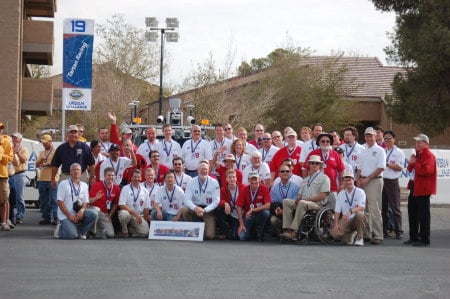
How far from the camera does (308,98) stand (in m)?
50.5

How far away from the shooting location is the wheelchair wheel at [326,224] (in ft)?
55.0

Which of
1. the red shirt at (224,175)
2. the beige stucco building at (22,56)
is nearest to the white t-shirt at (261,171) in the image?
the red shirt at (224,175)

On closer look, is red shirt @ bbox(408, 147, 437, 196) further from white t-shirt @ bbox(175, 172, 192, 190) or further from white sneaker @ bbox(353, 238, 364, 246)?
white t-shirt @ bbox(175, 172, 192, 190)

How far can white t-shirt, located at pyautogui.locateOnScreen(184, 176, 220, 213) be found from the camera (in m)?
17.6

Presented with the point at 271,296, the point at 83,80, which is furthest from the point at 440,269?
the point at 83,80

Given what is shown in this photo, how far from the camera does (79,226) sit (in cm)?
1711

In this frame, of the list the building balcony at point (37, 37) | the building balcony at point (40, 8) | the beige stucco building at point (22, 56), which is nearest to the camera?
the beige stucco building at point (22, 56)

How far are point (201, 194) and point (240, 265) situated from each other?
4470mm

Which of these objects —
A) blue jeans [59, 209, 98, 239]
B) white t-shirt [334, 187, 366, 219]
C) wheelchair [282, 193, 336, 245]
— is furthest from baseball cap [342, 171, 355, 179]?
blue jeans [59, 209, 98, 239]

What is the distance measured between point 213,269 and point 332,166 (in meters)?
5.28

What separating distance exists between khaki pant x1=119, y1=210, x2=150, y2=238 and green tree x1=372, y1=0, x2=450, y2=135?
2361cm

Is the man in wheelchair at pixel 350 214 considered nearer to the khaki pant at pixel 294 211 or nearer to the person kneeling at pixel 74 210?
the khaki pant at pixel 294 211

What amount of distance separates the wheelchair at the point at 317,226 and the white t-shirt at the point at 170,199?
2394 mm

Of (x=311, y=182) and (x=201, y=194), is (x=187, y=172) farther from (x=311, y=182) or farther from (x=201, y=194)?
(x=311, y=182)
